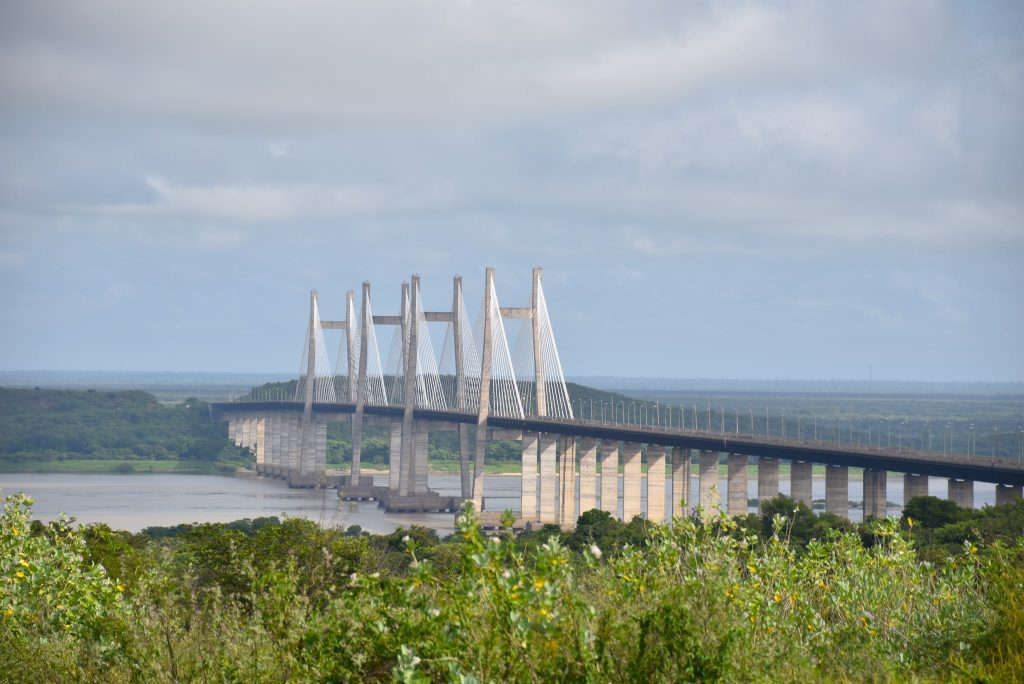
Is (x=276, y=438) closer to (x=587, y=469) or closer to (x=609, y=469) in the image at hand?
(x=587, y=469)

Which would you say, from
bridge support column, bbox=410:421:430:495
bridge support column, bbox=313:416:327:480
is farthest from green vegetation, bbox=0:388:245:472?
bridge support column, bbox=410:421:430:495

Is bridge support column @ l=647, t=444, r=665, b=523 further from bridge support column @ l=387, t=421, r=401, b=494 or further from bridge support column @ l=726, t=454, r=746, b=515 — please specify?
bridge support column @ l=387, t=421, r=401, b=494

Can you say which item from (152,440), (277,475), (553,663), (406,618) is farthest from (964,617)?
(152,440)

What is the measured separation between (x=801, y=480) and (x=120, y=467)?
95274 mm

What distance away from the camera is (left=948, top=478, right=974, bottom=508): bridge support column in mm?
47906

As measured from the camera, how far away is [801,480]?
56.0 meters

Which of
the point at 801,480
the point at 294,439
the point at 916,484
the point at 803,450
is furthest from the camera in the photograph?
the point at 294,439

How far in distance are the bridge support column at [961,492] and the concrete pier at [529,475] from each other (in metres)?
26.2

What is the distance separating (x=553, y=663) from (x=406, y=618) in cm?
102

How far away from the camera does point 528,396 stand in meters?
84.0

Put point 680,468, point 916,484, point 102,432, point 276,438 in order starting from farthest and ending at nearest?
1. point 102,432
2. point 276,438
3. point 680,468
4. point 916,484

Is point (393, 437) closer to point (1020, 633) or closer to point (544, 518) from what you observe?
point (544, 518)

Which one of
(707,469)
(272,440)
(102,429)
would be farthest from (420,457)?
(102,429)

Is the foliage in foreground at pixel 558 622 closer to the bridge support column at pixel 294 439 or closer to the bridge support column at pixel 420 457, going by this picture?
the bridge support column at pixel 420 457
